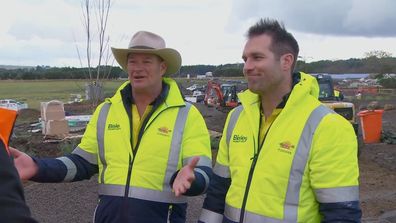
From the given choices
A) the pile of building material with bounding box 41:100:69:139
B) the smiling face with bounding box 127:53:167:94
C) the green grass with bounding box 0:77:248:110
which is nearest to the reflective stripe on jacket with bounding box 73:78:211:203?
the smiling face with bounding box 127:53:167:94

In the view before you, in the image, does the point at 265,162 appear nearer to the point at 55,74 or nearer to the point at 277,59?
the point at 277,59

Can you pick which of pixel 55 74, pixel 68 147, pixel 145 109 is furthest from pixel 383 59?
pixel 145 109

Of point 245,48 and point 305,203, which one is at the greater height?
point 245,48

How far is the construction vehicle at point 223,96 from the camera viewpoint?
31719 mm

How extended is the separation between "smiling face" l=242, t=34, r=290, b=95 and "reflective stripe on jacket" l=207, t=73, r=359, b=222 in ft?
0.36

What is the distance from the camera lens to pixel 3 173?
4.11ft

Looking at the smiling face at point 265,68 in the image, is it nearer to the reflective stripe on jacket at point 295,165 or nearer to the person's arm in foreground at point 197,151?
the reflective stripe on jacket at point 295,165

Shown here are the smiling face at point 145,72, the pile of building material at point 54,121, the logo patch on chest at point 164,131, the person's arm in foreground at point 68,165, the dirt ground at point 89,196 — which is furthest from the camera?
the pile of building material at point 54,121

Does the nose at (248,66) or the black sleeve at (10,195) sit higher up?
the nose at (248,66)

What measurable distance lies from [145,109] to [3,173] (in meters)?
2.31

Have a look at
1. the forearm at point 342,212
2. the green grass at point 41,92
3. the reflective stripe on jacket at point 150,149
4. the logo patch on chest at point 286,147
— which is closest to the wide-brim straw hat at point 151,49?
the reflective stripe on jacket at point 150,149

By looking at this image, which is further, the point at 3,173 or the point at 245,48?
the point at 245,48

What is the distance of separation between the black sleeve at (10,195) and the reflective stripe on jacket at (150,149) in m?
1.93

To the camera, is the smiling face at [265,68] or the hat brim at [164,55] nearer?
the smiling face at [265,68]
